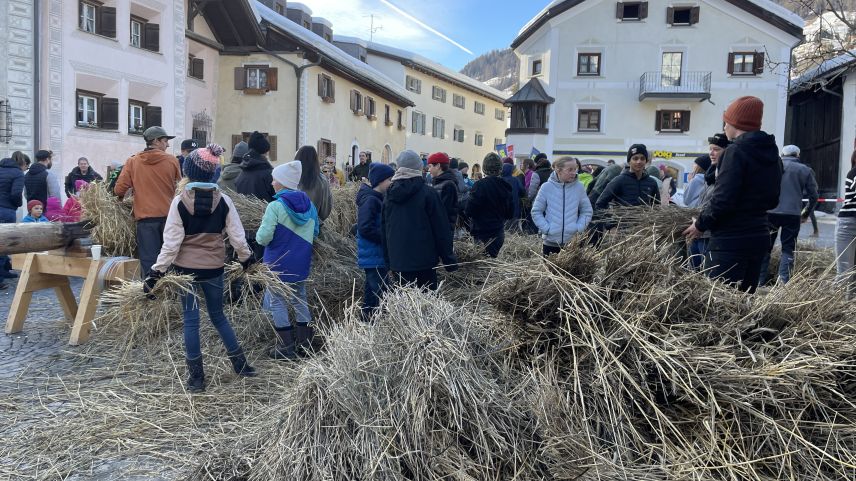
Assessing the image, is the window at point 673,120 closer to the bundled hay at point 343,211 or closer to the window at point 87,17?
the window at point 87,17

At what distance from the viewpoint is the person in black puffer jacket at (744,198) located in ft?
12.3

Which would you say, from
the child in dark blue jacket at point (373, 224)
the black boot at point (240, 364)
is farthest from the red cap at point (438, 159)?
the black boot at point (240, 364)

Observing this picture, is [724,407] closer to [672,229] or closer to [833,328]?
[833,328]

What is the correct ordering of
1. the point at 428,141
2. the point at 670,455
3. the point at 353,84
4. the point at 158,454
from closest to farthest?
1. the point at 670,455
2. the point at 158,454
3. the point at 353,84
4. the point at 428,141

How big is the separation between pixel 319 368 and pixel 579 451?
3.96ft

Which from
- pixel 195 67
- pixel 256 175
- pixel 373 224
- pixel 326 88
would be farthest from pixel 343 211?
pixel 326 88

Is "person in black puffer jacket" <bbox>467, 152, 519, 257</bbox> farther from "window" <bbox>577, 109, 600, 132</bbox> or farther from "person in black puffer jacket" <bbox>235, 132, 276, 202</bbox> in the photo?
"window" <bbox>577, 109, 600, 132</bbox>

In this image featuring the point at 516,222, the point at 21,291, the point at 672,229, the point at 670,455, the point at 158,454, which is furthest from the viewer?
the point at 516,222

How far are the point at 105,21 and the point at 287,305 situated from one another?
51.3 feet

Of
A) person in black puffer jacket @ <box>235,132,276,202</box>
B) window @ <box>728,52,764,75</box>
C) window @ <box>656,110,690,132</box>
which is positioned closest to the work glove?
person in black puffer jacket @ <box>235,132,276,202</box>

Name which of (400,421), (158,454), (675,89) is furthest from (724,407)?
(675,89)

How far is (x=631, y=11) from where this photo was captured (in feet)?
102

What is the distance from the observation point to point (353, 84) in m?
27.5

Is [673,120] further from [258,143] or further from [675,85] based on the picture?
[258,143]
